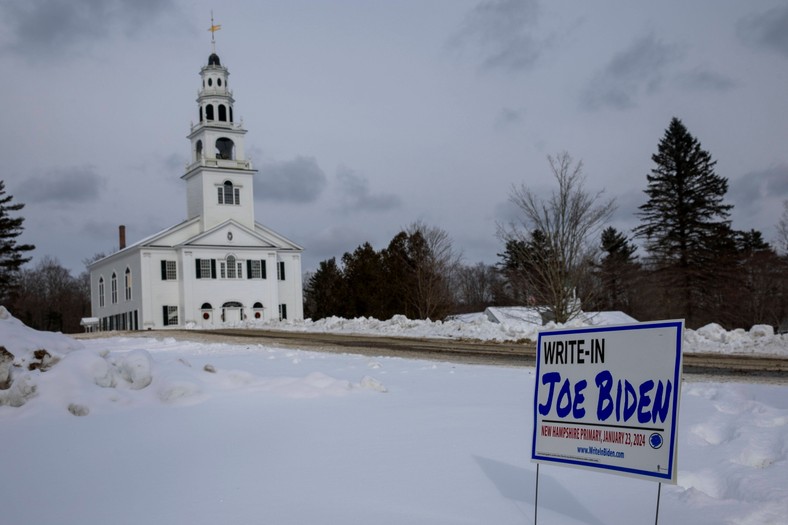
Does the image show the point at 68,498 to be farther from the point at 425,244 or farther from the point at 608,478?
the point at 425,244

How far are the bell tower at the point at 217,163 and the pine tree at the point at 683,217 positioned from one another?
29.9m

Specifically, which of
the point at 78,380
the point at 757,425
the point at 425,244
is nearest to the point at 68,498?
the point at 78,380

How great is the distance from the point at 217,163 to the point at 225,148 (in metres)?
1.97

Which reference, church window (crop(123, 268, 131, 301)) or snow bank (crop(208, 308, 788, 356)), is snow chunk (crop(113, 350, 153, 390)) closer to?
snow bank (crop(208, 308, 788, 356))

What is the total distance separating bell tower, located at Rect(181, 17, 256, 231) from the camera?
5203cm

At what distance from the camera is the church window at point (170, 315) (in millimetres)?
49562

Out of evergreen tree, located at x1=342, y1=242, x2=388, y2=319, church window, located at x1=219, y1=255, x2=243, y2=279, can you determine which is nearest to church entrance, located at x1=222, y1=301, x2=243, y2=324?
church window, located at x1=219, y1=255, x2=243, y2=279

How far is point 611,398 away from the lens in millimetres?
4273

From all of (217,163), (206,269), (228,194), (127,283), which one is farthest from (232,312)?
(217,163)

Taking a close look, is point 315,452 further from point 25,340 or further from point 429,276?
point 429,276

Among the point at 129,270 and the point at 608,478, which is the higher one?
the point at 129,270

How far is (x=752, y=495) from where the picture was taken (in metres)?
4.80

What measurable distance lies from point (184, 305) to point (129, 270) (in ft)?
19.7

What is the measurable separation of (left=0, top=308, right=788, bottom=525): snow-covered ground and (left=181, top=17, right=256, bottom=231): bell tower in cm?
4373
